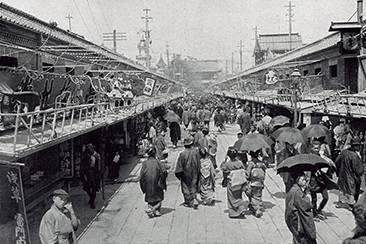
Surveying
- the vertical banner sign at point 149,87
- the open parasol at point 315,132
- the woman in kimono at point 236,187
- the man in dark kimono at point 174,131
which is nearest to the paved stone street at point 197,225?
the woman in kimono at point 236,187

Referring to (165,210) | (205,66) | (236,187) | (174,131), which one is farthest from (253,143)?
(205,66)

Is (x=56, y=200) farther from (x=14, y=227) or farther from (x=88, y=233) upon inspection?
(x=88, y=233)

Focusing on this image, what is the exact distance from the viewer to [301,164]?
8383mm

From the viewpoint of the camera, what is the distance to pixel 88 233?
945cm

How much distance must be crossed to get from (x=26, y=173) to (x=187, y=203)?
421 centimetres

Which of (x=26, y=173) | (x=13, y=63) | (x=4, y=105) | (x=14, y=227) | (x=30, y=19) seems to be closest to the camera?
(x=14, y=227)

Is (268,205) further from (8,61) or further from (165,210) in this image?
(8,61)

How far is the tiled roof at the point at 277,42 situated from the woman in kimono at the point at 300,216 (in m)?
57.6

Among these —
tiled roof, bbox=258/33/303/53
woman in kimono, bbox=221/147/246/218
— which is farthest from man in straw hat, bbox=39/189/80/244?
tiled roof, bbox=258/33/303/53

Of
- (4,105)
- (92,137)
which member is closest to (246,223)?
(4,105)

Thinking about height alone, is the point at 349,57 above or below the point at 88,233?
above

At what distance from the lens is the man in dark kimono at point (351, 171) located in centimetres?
1023

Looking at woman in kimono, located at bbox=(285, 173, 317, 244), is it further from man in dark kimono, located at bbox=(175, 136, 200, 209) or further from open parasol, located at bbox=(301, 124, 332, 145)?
open parasol, located at bbox=(301, 124, 332, 145)

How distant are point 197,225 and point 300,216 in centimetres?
372
